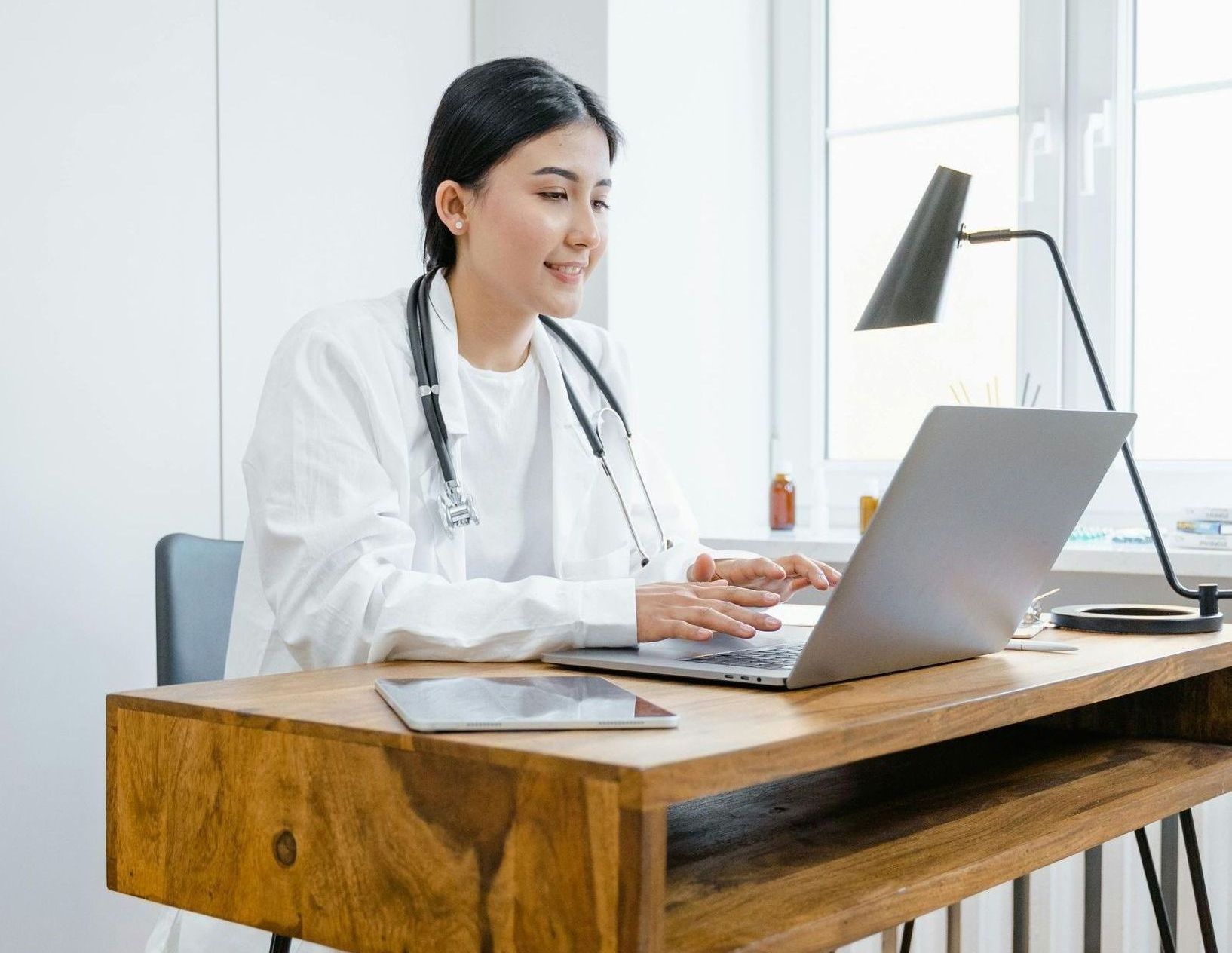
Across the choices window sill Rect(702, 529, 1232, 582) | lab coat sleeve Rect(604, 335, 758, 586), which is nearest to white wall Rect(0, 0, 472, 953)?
lab coat sleeve Rect(604, 335, 758, 586)

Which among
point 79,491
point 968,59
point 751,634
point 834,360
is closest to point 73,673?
point 79,491

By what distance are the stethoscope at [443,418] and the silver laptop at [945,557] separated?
294 millimetres

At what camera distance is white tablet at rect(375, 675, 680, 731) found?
2.40 ft

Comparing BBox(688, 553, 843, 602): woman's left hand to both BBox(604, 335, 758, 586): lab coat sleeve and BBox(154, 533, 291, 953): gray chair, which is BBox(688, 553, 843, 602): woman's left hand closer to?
BBox(604, 335, 758, 586): lab coat sleeve

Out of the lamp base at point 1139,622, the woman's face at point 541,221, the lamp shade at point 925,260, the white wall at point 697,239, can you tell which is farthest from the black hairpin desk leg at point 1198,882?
the white wall at point 697,239

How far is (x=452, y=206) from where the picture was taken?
1554 millimetres

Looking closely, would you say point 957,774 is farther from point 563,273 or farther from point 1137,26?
point 1137,26

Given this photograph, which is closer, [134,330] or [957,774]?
[957,774]

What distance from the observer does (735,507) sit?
2734 mm

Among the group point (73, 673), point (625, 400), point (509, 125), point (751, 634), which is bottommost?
point (73, 673)

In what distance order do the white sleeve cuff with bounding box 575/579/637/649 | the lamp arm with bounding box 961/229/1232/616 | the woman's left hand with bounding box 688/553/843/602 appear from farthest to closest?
the lamp arm with bounding box 961/229/1232/616 → the woman's left hand with bounding box 688/553/843/602 → the white sleeve cuff with bounding box 575/579/637/649

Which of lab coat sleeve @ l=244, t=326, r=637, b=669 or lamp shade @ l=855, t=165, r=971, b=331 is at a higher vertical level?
lamp shade @ l=855, t=165, r=971, b=331

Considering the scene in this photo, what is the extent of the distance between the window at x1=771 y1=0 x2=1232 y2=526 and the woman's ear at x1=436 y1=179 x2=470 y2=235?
3.23 feet

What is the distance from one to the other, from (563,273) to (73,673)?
35.7 inches
